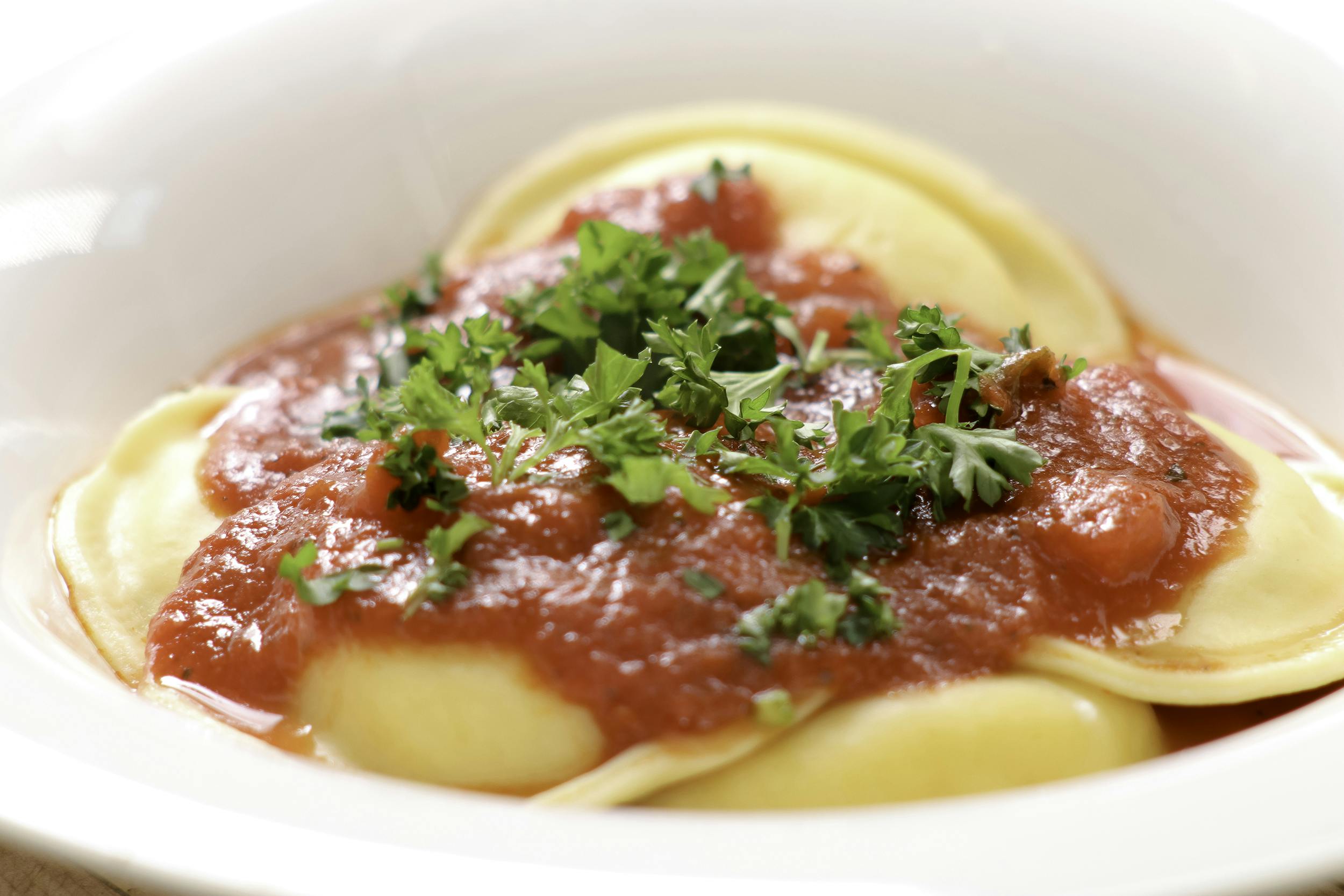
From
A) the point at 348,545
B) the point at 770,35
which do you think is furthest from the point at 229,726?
the point at 770,35

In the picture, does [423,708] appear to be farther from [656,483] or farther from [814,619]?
[814,619]

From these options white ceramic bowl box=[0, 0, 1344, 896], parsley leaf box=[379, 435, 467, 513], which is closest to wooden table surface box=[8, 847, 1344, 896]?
white ceramic bowl box=[0, 0, 1344, 896]

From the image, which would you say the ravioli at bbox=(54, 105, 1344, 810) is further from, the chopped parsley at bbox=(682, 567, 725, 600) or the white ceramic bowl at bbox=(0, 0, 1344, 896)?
the chopped parsley at bbox=(682, 567, 725, 600)

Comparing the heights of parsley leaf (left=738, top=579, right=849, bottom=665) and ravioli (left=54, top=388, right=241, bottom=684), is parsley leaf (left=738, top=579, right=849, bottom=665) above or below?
above

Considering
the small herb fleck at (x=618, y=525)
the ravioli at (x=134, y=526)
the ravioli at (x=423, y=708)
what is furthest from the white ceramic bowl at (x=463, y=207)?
the small herb fleck at (x=618, y=525)

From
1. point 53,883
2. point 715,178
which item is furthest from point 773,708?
point 715,178

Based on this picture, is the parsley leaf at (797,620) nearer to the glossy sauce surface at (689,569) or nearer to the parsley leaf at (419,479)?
Result: the glossy sauce surface at (689,569)
